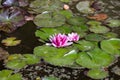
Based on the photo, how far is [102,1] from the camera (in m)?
2.39

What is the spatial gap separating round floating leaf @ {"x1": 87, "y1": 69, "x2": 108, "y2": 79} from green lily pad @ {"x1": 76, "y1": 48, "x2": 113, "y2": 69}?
0.10 feet

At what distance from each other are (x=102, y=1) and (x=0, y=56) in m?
1.01

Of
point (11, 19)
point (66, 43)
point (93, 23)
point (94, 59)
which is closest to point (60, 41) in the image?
point (66, 43)

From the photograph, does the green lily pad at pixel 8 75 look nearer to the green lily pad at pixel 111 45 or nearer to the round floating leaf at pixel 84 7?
the green lily pad at pixel 111 45

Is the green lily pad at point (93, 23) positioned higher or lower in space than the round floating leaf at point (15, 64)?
higher

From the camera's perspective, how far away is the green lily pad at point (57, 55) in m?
1.74

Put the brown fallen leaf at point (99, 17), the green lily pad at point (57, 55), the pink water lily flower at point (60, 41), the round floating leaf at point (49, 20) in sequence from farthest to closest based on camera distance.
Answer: the brown fallen leaf at point (99, 17) → the round floating leaf at point (49, 20) → the pink water lily flower at point (60, 41) → the green lily pad at point (57, 55)

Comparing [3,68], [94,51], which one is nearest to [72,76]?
[94,51]

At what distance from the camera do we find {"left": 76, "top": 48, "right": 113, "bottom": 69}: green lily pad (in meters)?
1.72

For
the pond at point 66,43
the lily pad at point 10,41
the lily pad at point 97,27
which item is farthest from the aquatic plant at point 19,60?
the lily pad at point 97,27

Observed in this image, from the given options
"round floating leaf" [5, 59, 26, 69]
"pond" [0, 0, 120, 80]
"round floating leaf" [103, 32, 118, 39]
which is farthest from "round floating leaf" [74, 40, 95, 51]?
"round floating leaf" [5, 59, 26, 69]

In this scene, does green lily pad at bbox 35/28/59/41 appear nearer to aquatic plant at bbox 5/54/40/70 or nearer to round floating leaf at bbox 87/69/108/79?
aquatic plant at bbox 5/54/40/70

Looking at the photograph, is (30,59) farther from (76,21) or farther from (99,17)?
(99,17)

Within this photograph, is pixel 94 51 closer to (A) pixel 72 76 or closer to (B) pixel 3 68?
(A) pixel 72 76
